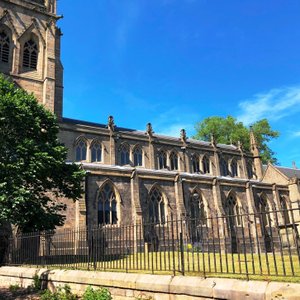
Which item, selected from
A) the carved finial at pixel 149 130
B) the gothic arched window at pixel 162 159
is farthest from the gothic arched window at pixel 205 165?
the carved finial at pixel 149 130

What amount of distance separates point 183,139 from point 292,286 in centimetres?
3870

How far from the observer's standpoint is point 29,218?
60.6ft

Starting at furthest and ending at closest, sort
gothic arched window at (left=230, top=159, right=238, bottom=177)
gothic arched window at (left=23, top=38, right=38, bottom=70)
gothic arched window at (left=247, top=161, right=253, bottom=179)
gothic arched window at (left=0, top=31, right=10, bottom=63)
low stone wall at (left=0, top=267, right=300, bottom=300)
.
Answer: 1. gothic arched window at (left=247, top=161, right=253, bottom=179)
2. gothic arched window at (left=230, top=159, right=238, bottom=177)
3. gothic arched window at (left=23, top=38, right=38, bottom=70)
4. gothic arched window at (left=0, top=31, right=10, bottom=63)
5. low stone wall at (left=0, top=267, right=300, bottom=300)

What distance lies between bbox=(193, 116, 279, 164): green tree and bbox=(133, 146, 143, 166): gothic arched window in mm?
23172

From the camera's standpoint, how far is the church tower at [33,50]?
3441cm

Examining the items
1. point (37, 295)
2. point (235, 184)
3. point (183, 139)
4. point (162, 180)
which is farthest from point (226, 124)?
point (37, 295)

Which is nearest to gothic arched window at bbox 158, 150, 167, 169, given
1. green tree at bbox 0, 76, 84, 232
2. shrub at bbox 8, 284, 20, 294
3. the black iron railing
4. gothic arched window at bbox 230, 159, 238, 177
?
gothic arched window at bbox 230, 159, 238, 177

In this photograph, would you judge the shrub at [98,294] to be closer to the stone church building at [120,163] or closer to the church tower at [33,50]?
the stone church building at [120,163]

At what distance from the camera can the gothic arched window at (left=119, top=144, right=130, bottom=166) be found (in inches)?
1520

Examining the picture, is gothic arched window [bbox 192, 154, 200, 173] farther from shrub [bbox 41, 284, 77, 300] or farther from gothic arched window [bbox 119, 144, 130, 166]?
shrub [bbox 41, 284, 77, 300]

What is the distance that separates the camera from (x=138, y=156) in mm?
39906

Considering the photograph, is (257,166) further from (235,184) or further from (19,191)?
(19,191)

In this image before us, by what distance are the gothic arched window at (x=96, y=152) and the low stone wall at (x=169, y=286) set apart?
24331 millimetres

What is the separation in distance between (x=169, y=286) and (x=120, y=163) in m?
30.8
